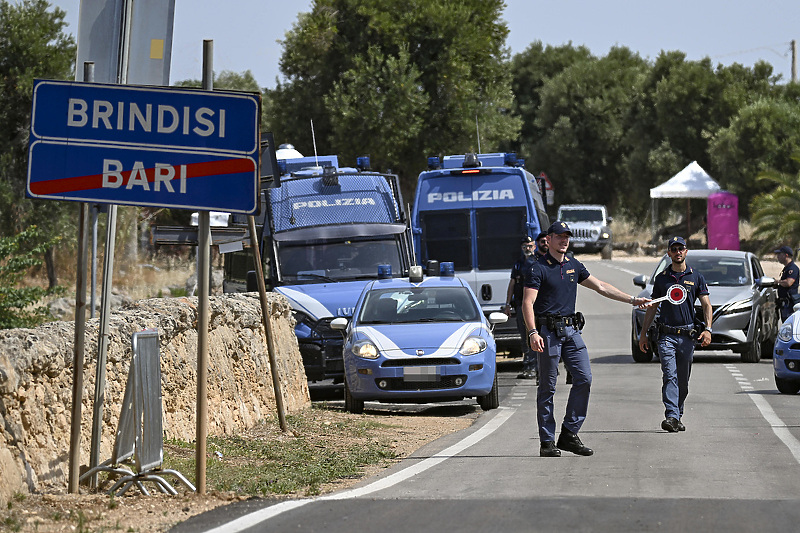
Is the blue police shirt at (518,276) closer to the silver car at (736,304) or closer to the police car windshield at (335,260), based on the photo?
the police car windshield at (335,260)

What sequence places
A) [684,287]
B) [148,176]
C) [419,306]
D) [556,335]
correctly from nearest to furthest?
[148,176], [556,335], [684,287], [419,306]

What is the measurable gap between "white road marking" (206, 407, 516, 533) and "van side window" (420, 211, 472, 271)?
27.2 feet

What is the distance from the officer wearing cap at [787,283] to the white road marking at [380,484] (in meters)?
9.38

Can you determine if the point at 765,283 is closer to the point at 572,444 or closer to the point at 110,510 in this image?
the point at 572,444

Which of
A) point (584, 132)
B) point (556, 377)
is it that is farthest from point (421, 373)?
point (584, 132)

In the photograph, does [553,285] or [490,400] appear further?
[490,400]

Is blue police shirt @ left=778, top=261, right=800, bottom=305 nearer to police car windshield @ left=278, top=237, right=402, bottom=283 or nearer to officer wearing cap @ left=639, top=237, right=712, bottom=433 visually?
police car windshield @ left=278, top=237, right=402, bottom=283

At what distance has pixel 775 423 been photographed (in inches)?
519

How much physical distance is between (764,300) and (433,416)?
883 cm

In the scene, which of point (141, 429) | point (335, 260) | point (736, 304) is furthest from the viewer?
point (736, 304)

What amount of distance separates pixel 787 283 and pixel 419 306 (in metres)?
8.84

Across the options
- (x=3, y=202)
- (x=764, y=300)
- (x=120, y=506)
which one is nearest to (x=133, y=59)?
(x=120, y=506)

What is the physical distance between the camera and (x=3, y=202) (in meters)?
31.1

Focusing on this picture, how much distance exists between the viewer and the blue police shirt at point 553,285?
1065 centimetres
